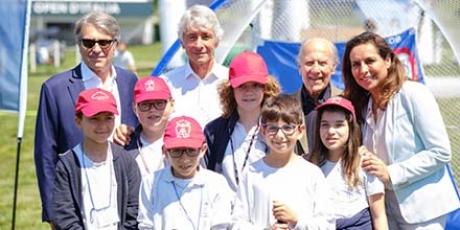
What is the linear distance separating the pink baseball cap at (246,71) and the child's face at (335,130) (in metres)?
0.39

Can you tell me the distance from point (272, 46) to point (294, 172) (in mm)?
2914

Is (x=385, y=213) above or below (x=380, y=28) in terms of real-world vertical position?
below

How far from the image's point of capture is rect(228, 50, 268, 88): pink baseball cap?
4527 millimetres

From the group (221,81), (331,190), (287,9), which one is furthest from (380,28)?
(331,190)

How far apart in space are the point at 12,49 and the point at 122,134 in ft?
6.37

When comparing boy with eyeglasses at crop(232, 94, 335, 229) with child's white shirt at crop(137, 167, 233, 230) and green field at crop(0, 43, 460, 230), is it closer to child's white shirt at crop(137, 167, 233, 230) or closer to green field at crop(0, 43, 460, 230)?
child's white shirt at crop(137, 167, 233, 230)

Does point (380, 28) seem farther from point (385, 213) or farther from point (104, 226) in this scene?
point (104, 226)

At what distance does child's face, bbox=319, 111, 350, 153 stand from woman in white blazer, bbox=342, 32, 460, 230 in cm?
15

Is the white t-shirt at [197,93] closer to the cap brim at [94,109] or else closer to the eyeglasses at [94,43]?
the eyeglasses at [94,43]

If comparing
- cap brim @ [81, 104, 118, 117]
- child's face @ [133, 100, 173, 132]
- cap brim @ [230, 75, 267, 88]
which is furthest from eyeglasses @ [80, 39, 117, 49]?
cap brim @ [230, 75, 267, 88]

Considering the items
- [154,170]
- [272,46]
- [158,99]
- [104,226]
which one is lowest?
[104,226]

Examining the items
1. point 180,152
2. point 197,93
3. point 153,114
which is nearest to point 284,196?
point 180,152

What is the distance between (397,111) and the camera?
4.51 metres

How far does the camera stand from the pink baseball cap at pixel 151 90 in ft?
15.1
